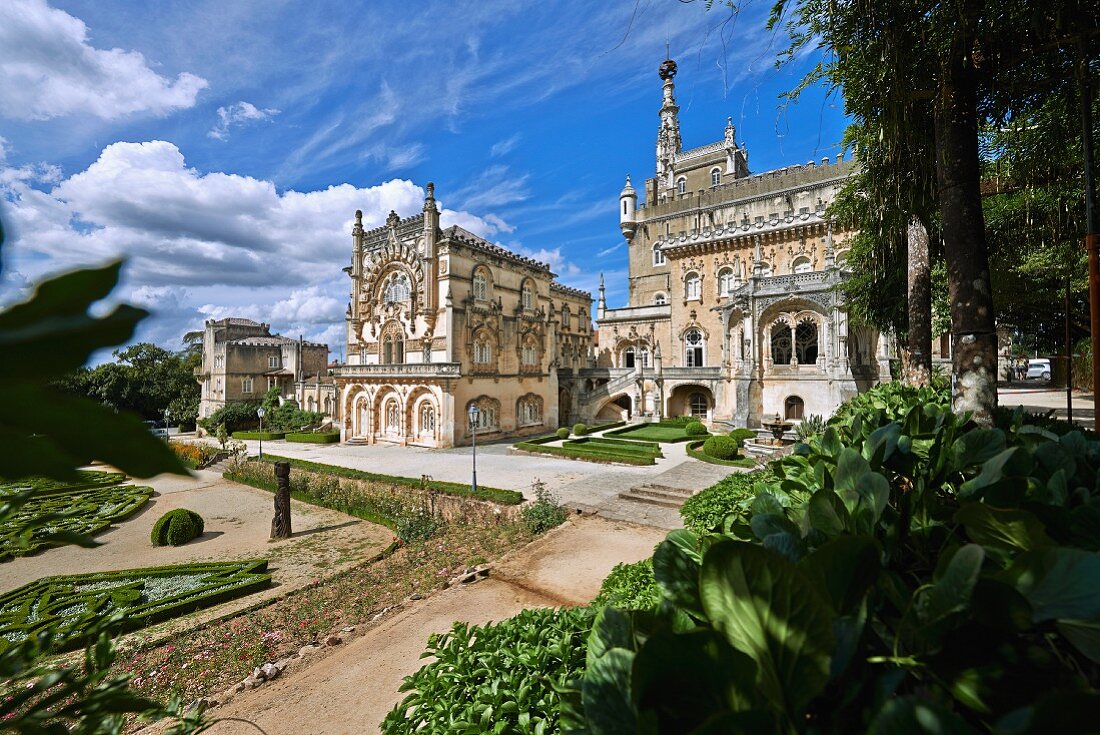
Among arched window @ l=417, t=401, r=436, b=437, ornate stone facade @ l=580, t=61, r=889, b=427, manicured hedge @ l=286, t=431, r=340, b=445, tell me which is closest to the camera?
ornate stone facade @ l=580, t=61, r=889, b=427

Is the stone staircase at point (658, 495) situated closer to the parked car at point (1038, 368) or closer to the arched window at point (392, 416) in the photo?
the arched window at point (392, 416)

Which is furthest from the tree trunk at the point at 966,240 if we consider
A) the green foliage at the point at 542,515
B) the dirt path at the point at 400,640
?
the green foliage at the point at 542,515

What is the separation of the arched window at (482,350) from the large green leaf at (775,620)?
25807 mm

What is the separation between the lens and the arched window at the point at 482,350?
26656 millimetres

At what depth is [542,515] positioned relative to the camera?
11.6 metres

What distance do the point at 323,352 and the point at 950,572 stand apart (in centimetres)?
4923

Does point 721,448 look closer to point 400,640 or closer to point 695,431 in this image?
point 695,431

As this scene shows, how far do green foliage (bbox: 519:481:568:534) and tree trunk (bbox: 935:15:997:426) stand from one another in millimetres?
8675

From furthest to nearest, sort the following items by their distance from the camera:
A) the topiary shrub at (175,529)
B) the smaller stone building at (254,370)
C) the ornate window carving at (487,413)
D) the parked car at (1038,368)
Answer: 1. the smaller stone building at (254,370)
2. the parked car at (1038,368)
3. the ornate window carving at (487,413)
4. the topiary shrub at (175,529)

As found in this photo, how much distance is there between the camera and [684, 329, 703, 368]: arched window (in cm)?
3014

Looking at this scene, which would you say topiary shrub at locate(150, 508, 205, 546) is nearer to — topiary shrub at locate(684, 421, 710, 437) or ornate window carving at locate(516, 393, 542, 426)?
ornate window carving at locate(516, 393, 542, 426)

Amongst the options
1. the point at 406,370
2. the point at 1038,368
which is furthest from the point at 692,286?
the point at 1038,368

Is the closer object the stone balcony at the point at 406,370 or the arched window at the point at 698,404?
the stone balcony at the point at 406,370

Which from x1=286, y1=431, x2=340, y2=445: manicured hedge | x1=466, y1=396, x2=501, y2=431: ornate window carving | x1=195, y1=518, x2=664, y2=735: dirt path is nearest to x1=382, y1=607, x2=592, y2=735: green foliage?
x1=195, y1=518, x2=664, y2=735: dirt path
